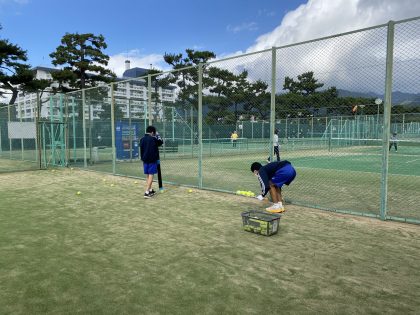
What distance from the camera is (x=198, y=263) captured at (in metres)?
4.15

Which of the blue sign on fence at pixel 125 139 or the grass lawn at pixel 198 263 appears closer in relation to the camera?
the grass lawn at pixel 198 263

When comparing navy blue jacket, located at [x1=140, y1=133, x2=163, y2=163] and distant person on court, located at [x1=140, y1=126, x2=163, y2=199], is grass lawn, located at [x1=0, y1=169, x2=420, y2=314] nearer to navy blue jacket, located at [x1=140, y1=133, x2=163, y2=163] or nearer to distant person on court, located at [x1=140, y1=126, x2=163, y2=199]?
distant person on court, located at [x1=140, y1=126, x2=163, y2=199]

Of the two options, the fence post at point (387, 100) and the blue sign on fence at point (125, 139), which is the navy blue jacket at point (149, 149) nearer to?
the fence post at point (387, 100)

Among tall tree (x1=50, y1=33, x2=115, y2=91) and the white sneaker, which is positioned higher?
tall tree (x1=50, y1=33, x2=115, y2=91)

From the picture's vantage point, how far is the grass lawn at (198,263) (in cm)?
319

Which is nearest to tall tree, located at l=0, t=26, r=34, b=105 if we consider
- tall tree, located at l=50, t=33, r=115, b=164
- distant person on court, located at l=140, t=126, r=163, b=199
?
tall tree, located at l=50, t=33, r=115, b=164

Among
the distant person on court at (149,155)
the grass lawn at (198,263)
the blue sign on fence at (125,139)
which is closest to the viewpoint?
the grass lawn at (198,263)

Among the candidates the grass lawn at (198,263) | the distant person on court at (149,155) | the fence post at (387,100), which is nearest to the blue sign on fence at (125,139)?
the distant person on court at (149,155)

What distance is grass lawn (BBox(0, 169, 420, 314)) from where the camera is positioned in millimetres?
3186

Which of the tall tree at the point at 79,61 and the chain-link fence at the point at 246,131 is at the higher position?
the tall tree at the point at 79,61

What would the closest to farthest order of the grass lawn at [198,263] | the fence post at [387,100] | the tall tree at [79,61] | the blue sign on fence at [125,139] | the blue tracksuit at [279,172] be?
1. the grass lawn at [198,263]
2. the fence post at [387,100]
3. the blue tracksuit at [279,172]
4. the blue sign on fence at [125,139]
5. the tall tree at [79,61]

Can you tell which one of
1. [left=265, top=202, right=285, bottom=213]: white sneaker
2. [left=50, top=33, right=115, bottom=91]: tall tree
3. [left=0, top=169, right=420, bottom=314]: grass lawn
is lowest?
[left=0, top=169, right=420, bottom=314]: grass lawn

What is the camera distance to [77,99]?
15523 millimetres

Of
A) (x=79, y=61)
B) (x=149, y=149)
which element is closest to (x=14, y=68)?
(x=79, y=61)
